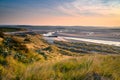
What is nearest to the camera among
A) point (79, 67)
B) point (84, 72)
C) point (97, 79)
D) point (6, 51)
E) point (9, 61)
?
point (97, 79)

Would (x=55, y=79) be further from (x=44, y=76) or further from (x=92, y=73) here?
(x=92, y=73)

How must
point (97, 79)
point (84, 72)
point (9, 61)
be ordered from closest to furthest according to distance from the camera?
point (97, 79)
point (84, 72)
point (9, 61)

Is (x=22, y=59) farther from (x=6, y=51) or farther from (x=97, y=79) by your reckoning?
(x=97, y=79)

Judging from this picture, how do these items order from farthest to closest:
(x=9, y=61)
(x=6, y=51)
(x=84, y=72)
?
(x=6, y=51), (x=9, y=61), (x=84, y=72)

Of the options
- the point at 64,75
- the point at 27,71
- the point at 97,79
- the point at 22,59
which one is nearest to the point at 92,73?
the point at 97,79

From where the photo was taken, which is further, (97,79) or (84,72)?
(84,72)

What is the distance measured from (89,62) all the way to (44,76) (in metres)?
2.20

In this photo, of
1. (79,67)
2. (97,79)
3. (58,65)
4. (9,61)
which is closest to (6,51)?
(9,61)

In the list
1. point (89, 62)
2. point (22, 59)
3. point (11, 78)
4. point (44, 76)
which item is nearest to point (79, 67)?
point (89, 62)

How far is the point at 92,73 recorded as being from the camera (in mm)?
6102

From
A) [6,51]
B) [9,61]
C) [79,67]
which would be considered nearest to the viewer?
[79,67]

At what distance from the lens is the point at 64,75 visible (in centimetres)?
634

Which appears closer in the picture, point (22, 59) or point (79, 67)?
point (79, 67)

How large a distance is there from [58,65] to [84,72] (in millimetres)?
1438
